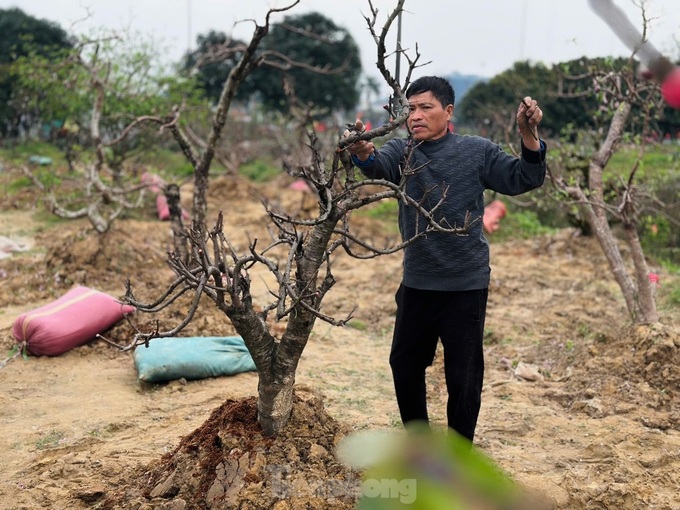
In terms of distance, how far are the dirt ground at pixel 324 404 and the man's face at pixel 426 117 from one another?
1179 mm

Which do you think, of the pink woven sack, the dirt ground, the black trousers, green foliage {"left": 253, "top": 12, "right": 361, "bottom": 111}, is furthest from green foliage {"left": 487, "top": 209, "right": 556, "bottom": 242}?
green foliage {"left": 253, "top": 12, "right": 361, "bottom": 111}

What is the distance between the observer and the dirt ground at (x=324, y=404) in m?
2.85

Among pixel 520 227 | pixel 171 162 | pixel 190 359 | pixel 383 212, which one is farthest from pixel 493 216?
pixel 171 162

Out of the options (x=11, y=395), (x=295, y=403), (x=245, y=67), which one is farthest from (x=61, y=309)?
(x=295, y=403)

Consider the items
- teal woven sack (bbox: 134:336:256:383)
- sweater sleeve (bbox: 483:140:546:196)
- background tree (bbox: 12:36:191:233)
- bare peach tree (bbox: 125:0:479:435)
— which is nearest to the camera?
bare peach tree (bbox: 125:0:479:435)

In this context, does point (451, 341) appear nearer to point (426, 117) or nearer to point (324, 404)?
point (426, 117)

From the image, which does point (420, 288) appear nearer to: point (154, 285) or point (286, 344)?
point (286, 344)

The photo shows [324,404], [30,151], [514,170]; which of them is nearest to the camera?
[514,170]

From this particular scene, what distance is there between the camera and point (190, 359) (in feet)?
14.5

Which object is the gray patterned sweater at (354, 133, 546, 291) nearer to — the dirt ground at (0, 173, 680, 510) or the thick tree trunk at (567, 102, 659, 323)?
the dirt ground at (0, 173, 680, 510)

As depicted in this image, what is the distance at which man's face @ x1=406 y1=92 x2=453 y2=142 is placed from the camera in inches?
113

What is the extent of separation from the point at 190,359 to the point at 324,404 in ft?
3.09

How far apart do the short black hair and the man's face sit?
17 millimetres

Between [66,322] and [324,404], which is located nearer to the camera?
[324,404]
